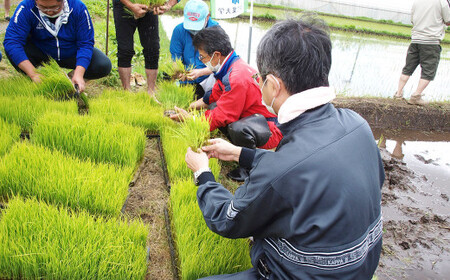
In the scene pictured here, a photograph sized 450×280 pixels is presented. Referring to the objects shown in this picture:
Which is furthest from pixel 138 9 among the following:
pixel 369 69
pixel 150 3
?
pixel 369 69

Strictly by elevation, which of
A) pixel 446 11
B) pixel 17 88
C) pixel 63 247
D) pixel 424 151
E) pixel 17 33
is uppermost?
pixel 446 11

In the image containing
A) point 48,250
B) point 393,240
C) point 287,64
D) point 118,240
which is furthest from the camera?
point 393,240

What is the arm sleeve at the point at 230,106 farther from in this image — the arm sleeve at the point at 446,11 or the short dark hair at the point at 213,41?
the arm sleeve at the point at 446,11

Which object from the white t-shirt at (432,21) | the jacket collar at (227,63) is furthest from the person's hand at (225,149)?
the white t-shirt at (432,21)

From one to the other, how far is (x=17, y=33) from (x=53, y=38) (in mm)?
327

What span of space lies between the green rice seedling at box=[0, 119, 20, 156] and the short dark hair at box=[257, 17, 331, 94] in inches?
73.1

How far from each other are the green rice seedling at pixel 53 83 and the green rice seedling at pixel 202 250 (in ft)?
6.43

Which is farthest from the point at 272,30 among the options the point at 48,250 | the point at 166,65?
the point at 166,65

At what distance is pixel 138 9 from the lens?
10.7ft

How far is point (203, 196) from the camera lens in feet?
4.63

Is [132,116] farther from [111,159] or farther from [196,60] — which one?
[196,60]

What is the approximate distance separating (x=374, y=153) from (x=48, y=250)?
1.36 m

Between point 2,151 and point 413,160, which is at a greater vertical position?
point 2,151

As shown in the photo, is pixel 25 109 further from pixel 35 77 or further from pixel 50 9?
pixel 50 9
